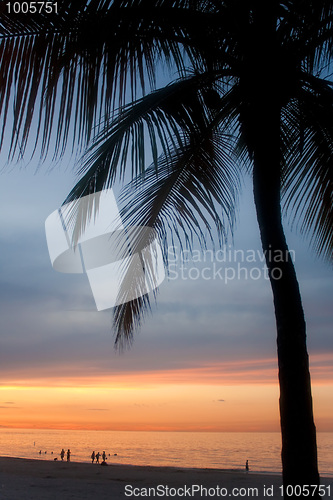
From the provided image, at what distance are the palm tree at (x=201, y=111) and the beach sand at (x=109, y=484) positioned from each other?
661 cm

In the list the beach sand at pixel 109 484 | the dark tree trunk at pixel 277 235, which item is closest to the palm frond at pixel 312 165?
the dark tree trunk at pixel 277 235

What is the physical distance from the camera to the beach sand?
10.5 meters

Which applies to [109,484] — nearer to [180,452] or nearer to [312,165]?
[312,165]

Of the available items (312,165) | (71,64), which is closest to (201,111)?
(312,165)

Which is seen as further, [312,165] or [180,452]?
[180,452]

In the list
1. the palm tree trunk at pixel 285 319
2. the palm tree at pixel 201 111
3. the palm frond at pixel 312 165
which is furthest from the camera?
the palm frond at pixel 312 165

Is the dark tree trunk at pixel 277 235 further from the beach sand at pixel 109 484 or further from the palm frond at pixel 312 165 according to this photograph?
the beach sand at pixel 109 484

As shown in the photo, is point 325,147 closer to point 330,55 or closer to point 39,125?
point 330,55

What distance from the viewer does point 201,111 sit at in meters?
4.55

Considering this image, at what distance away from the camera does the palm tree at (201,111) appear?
113 inches

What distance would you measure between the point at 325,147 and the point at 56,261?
284 cm

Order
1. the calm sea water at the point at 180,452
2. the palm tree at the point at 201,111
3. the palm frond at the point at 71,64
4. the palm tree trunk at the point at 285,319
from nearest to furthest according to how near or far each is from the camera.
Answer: the palm frond at the point at 71,64 < the palm tree at the point at 201,111 < the palm tree trunk at the point at 285,319 < the calm sea water at the point at 180,452

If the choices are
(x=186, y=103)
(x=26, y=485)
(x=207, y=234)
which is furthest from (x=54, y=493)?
(x=186, y=103)

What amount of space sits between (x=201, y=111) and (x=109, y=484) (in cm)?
1135
